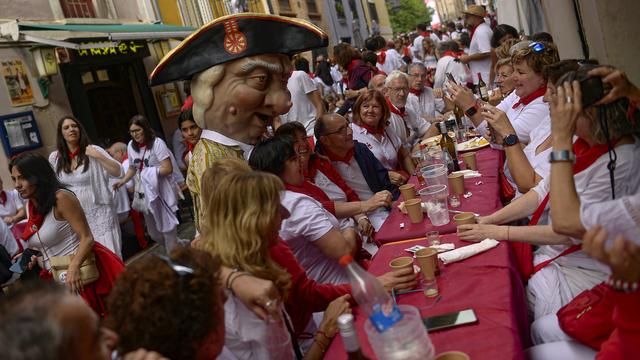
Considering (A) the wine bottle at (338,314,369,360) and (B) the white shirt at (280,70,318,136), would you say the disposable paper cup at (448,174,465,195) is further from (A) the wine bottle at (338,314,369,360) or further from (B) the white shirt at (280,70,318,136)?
→ (B) the white shirt at (280,70,318,136)

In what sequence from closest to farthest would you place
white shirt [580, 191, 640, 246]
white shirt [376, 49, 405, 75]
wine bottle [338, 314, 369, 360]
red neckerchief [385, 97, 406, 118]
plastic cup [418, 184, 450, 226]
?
wine bottle [338, 314, 369, 360]
white shirt [580, 191, 640, 246]
plastic cup [418, 184, 450, 226]
red neckerchief [385, 97, 406, 118]
white shirt [376, 49, 405, 75]

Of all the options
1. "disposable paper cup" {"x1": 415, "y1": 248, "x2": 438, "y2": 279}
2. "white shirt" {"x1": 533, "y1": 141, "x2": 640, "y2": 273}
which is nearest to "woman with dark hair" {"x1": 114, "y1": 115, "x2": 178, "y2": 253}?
"disposable paper cup" {"x1": 415, "y1": 248, "x2": 438, "y2": 279}

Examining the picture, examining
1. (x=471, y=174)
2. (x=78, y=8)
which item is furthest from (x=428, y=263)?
(x=78, y=8)

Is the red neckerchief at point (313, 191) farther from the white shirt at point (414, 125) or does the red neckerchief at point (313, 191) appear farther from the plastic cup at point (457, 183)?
the white shirt at point (414, 125)

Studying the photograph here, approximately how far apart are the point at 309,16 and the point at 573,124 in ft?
84.8

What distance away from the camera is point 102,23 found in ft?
36.8

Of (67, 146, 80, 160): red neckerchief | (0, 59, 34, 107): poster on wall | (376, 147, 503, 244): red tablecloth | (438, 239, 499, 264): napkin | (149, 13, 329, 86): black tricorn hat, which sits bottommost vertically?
(438, 239, 499, 264): napkin

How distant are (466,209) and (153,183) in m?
4.37

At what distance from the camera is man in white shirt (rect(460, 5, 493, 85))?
337 inches

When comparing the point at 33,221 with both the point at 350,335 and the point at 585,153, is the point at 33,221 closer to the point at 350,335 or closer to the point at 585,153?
the point at 350,335

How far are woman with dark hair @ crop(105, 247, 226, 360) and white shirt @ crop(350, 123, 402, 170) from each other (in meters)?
3.86

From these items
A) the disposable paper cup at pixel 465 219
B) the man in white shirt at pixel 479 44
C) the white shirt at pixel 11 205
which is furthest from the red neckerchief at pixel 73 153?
the man in white shirt at pixel 479 44

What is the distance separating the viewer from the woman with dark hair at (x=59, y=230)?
13.7 feet

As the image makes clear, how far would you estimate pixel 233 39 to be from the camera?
313 centimetres
